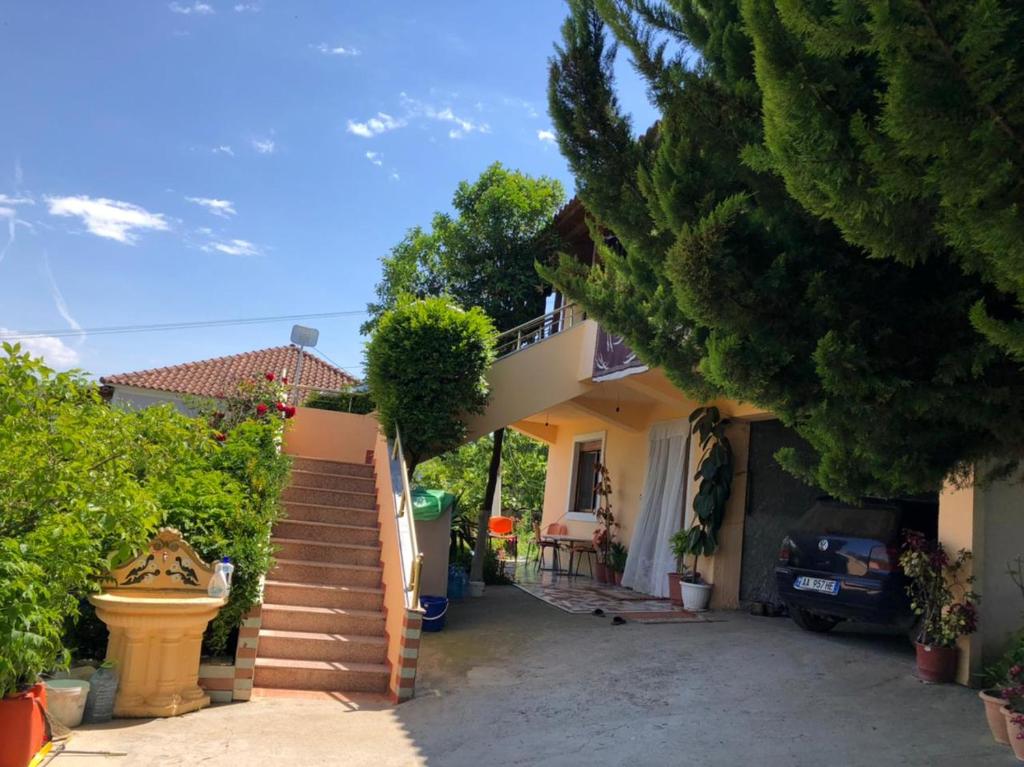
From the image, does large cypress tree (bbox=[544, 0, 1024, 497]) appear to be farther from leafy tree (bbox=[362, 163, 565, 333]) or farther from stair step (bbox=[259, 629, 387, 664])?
leafy tree (bbox=[362, 163, 565, 333])

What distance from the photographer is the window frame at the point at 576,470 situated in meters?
14.1

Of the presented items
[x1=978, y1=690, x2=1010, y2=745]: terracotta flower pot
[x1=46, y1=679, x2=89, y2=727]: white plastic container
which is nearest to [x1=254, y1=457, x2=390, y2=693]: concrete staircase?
[x1=46, y1=679, x2=89, y2=727]: white plastic container

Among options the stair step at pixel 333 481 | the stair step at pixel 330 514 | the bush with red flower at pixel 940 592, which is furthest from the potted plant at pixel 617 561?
the bush with red flower at pixel 940 592

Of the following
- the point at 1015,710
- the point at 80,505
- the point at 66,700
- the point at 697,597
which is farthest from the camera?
the point at 697,597

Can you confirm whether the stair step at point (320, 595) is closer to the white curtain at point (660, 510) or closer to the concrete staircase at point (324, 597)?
the concrete staircase at point (324, 597)

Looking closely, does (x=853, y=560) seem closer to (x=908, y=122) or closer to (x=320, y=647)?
(x=320, y=647)

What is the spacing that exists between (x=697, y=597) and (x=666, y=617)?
0.77 meters

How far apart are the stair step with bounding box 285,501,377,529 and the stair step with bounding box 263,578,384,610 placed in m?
1.35

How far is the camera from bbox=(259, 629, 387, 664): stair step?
269 inches

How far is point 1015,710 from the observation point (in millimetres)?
4367

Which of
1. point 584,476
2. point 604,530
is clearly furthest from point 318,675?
point 584,476

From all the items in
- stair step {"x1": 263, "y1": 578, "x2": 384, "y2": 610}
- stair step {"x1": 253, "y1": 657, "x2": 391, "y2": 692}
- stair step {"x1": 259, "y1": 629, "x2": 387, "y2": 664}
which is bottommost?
stair step {"x1": 253, "y1": 657, "x2": 391, "y2": 692}

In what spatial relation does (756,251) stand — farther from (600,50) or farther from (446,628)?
(446,628)

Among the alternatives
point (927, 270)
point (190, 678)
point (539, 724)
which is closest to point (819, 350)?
point (927, 270)
